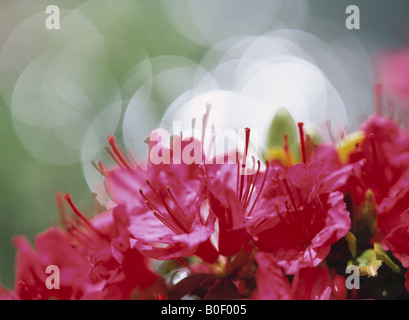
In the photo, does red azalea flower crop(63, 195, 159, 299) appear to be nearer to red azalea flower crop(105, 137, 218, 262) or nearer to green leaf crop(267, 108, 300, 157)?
red azalea flower crop(105, 137, 218, 262)

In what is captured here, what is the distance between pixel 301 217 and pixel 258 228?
1.5 inches

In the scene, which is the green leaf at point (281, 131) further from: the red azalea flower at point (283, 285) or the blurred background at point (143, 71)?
the blurred background at point (143, 71)

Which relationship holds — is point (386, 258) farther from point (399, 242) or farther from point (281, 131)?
point (281, 131)

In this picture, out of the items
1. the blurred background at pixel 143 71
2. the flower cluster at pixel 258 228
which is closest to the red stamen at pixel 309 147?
the flower cluster at pixel 258 228

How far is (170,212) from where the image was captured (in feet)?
1.43

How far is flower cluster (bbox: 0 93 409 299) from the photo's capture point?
0.40 metres

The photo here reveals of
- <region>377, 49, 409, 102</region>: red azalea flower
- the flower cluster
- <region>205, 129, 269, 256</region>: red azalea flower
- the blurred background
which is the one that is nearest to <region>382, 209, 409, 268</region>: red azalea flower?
the flower cluster

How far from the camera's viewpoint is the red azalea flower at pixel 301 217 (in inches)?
15.7

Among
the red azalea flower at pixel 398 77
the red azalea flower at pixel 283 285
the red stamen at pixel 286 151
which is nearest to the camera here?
the red azalea flower at pixel 283 285

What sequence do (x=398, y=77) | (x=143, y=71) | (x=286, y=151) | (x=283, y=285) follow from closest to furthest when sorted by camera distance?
(x=283, y=285)
(x=286, y=151)
(x=398, y=77)
(x=143, y=71)

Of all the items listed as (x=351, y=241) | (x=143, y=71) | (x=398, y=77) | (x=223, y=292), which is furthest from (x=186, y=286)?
(x=143, y=71)

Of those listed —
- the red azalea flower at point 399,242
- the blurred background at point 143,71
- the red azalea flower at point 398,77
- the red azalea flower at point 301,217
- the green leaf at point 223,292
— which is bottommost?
the green leaf at point 223,292

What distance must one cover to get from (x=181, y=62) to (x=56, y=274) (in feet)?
4.13

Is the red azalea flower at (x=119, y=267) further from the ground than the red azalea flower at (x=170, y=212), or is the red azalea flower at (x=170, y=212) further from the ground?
the red azalea flower at (x=170, y=212)
